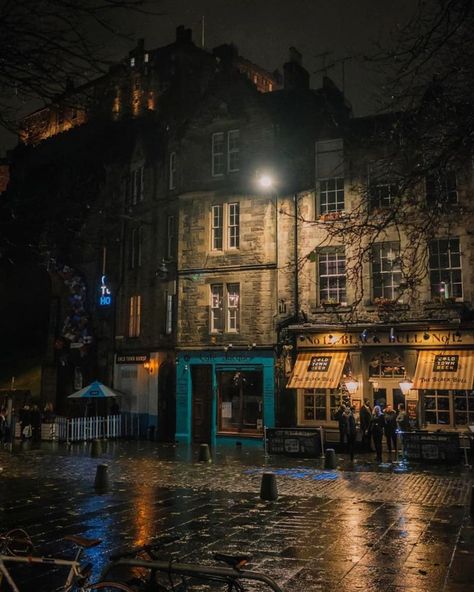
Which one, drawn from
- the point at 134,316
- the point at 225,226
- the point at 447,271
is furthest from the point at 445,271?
the point at 134,316

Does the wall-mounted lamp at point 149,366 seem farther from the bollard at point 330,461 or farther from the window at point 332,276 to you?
the bollard at point 330,461

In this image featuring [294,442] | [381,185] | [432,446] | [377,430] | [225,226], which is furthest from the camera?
[225,226]

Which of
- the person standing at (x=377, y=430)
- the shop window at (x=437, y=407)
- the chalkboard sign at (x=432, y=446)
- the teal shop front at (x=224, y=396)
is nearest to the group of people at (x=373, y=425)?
the person standing at (x=377, y=430)

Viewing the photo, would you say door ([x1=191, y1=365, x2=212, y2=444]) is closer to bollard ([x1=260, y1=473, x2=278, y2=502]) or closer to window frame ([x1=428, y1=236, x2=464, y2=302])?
window frame ([x1=428, y1=236, x2=464, y2=302])

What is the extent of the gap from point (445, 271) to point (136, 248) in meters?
17.0

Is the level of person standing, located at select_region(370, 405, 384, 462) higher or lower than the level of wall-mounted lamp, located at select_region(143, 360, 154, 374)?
lower

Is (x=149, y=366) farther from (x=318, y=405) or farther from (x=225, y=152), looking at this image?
(x=225, y=152)

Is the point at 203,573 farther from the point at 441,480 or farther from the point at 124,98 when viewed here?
the point at 124,98

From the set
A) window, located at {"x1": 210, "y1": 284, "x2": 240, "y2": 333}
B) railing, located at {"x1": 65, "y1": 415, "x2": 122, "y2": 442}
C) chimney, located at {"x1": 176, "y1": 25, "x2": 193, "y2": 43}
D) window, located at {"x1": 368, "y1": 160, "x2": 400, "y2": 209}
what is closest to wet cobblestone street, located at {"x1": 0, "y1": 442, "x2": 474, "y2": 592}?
window, located at {"x1": 368, "y1": 160, "x2": 400, "y2": 209}

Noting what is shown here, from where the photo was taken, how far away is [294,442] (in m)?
22.5

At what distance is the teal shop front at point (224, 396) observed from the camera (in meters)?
26.9

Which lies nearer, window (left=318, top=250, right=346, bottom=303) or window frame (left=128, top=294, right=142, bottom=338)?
window (left=318, top=250, right=346, bottom=303)

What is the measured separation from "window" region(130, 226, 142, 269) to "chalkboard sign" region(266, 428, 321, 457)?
551 inches

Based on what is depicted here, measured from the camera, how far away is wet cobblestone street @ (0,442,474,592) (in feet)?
26.7
